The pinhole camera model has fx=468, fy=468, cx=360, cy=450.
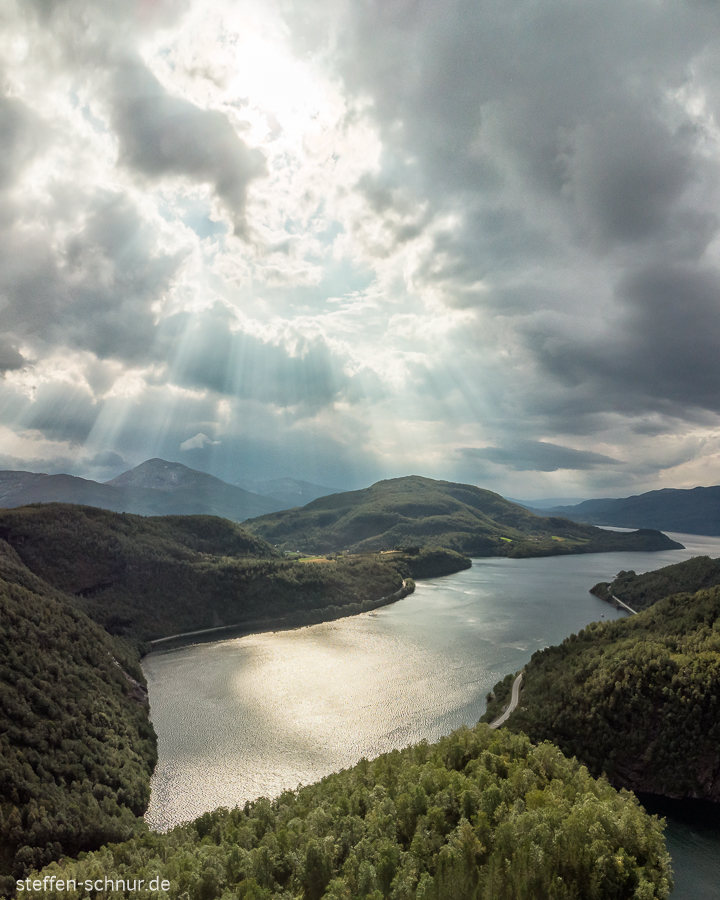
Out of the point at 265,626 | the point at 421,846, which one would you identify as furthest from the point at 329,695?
the point at 265,626

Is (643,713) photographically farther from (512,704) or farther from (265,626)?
(265,626)

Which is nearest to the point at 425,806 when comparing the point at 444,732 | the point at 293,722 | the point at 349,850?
the point at 349,850

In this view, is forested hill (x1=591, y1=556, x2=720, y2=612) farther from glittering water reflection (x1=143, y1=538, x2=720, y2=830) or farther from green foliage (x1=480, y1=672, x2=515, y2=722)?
green foliage (x1=480, y1=672, x2=515, y2=722)

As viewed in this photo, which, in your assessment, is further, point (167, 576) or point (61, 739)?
point (167, 576)

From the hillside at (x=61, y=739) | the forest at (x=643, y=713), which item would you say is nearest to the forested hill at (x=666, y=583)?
the forest at (x=643, y=713)

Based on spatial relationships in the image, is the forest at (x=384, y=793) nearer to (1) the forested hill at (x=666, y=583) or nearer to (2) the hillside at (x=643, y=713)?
(2) the hillside at (x=643, y=713)

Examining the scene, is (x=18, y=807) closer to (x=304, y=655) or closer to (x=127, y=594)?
(x=304, y=655)
